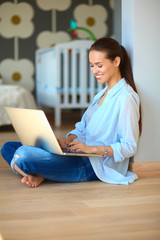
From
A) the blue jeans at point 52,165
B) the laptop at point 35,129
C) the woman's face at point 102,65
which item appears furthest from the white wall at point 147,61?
the laptop at point 35,129

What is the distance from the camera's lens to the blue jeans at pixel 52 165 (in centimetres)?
154

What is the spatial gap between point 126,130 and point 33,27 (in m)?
3.69

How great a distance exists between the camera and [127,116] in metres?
1.54

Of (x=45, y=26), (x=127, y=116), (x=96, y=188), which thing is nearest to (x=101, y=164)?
(x=96, y=188)

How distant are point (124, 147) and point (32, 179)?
0.39 metres

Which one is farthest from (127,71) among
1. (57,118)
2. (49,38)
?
(49,38)

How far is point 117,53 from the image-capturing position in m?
1.61

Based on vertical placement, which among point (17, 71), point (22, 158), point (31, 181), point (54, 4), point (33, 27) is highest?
point (54, 4)

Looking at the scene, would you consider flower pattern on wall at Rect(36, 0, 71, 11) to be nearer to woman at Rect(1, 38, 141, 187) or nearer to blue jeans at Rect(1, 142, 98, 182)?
woman at Rect(1, 38, 141, 187)

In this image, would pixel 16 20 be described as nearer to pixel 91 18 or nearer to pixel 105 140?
pixel 91 18

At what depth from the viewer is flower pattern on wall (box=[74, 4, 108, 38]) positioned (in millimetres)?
5008

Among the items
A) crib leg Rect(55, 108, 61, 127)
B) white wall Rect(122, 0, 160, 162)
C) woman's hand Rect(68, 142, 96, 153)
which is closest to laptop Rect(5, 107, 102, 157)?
woman's hand Rect(68, 142, 96, 153)

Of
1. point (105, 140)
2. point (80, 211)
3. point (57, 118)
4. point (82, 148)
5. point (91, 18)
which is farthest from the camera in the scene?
point (91, 18)

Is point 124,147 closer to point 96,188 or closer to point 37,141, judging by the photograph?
point 96,188
